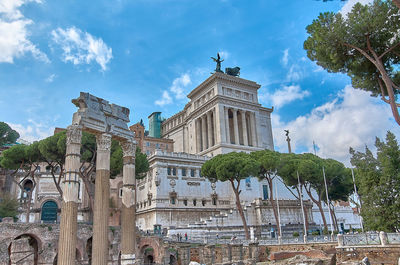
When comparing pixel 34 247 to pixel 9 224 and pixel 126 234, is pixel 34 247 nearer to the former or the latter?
pixel 9 224

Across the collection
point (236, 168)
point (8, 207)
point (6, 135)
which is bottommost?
point (8, 207)

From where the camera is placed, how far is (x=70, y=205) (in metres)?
14.9

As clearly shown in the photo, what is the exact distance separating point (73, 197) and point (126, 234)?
3.61 m

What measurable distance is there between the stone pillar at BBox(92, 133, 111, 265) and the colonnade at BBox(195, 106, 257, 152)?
1469 inches

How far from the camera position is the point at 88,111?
1636 cm

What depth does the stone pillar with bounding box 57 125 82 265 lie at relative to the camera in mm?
14172

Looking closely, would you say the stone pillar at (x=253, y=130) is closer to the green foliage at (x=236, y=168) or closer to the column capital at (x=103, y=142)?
the green foliage at (x=236, y=168)

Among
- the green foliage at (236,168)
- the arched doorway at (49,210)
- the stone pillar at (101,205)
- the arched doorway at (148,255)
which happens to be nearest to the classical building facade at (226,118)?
the green foliage at (236,168)

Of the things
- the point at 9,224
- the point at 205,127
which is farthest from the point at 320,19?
the point at 205,127

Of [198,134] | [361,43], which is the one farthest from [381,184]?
[198,134]

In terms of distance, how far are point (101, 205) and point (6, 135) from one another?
137ft

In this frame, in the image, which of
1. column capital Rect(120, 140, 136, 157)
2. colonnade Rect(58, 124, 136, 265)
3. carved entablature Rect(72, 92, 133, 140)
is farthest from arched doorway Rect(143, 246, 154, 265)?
carved entablature Rect(72, 92, 133, 140)

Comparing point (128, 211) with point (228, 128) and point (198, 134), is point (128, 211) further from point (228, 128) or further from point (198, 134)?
point (198, 134)

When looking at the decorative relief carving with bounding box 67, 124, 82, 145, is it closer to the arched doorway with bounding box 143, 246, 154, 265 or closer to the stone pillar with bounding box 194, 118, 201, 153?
the arched doorway with bounding box 143, 246, 154, 265
